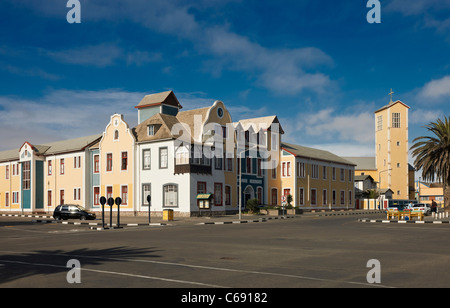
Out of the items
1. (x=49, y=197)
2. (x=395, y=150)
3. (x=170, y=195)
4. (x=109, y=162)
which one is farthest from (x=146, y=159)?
(x=395, y=150)

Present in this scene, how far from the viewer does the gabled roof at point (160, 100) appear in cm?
5297

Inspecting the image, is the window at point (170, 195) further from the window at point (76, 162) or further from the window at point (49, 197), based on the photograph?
the window at point (49, 197)

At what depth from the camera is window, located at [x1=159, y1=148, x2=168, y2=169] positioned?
46366mm

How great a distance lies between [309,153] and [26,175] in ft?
126

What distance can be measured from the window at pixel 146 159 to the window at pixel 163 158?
174cm

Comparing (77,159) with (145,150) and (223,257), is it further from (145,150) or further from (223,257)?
(223,257)

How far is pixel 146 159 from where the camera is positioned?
48219mm

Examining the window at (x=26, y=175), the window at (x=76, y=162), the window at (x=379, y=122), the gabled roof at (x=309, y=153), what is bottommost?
the window at (x=26, y=175)

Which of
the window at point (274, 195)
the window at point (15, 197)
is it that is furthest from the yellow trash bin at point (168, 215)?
the window at point (15, 197)

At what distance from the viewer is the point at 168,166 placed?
45.9m

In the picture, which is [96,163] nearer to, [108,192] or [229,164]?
[108,192]

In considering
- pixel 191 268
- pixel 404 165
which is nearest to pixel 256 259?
pixel 191 268

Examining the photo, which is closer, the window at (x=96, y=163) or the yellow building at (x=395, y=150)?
the window at (x=96, y=163)

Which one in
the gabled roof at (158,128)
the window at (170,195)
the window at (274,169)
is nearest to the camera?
the window at (170,195)
